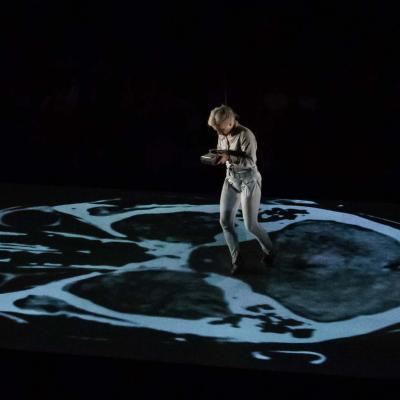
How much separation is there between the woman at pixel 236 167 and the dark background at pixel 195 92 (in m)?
3.04

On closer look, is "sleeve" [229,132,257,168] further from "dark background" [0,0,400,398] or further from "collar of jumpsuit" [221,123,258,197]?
"dark background" [0,0,400,398]

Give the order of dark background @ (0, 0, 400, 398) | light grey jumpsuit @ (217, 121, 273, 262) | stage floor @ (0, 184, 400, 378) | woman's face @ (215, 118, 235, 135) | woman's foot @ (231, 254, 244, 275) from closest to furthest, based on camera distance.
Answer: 1. stage floor @ (0, 184, 400, 378)
2. woman's face @ (215, 118, 235, 135)
3. light grey jumpsuit @ (217, 121, 273, 262)
4. woman's foot @ (231, 254, 244, 275)
5. dark background @ (0, 0, 400, 398)

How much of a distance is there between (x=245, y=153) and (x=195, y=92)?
338 centimetres

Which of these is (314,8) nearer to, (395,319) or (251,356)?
(395,319)

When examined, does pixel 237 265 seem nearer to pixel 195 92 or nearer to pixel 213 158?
pixel 213 158

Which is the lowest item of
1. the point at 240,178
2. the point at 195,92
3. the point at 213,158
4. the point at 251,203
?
the point at 251,203

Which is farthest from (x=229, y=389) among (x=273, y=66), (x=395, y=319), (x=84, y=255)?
(x=273, y=66)

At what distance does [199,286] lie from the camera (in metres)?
5.35

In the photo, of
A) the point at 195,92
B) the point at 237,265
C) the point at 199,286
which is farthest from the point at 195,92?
the point at 199,286

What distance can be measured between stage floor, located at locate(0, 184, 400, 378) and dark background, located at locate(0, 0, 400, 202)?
2.32 feet

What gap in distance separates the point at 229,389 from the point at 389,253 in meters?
3.22

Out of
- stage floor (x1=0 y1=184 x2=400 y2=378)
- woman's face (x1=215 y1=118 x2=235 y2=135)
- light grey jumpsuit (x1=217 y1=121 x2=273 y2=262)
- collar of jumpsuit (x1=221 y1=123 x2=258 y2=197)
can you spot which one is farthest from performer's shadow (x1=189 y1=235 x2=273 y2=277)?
woman's face (x1=215 y1=118 x2=235 y2=135)

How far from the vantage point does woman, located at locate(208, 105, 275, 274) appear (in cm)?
526

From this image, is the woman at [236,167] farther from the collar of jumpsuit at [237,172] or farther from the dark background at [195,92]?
the dark background at [195,92]
